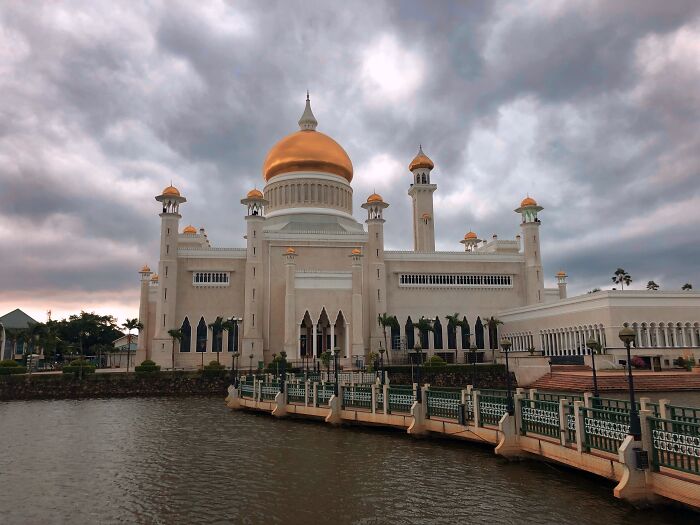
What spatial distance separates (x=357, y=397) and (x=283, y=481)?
8520 mm

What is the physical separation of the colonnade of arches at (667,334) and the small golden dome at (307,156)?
95.4 feet

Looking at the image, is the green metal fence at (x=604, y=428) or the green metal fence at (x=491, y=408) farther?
the green metal fence at (x=491, y=408)

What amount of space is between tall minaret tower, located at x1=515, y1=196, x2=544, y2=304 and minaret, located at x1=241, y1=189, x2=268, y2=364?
77.5ft

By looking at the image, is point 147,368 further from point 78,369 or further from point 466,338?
point 466,338

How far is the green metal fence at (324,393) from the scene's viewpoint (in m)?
22.9

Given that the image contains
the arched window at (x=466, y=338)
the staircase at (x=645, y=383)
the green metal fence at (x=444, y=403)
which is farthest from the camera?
the arched window at (x=466, y=338)

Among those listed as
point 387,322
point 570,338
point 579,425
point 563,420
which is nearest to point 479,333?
point 570,338

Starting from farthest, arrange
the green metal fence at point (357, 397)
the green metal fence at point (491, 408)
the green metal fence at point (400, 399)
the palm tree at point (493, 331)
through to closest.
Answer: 1. the palm tree at point (493, 331)
2. the green metal fence at point (357, 397)
3. the green metal fence at point (400, 399)
4. the green metal fence at point (491, 408)

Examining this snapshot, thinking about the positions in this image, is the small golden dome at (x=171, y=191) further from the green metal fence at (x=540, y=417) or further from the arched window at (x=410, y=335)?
the green metal fence at (x=540, y=417)

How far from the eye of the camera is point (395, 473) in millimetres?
14125

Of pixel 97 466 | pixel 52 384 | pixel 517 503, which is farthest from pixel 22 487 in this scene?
pixel 52 384

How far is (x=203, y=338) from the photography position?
45.4 metres

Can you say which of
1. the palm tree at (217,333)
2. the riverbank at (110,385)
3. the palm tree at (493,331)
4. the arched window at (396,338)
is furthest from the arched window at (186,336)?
the palm tree at (493,331)

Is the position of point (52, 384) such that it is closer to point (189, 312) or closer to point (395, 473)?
point (189, 312)
